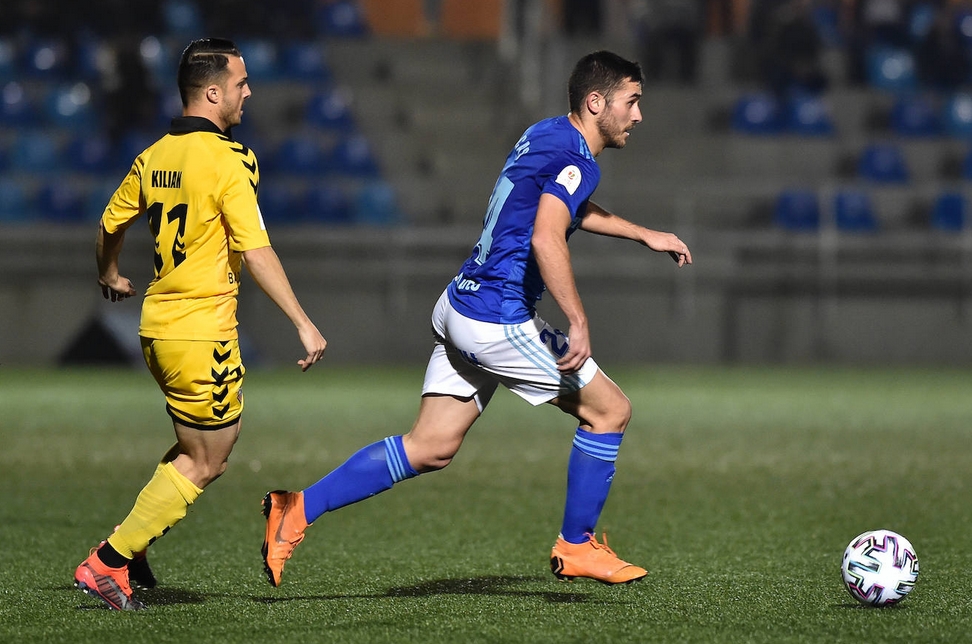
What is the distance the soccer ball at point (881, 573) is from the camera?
4.62 metres

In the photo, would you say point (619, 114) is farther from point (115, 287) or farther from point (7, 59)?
point (7, 59)

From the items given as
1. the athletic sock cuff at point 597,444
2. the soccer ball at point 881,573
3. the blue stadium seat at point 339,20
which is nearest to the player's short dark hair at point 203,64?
the athletic sock cuff at point 597,444

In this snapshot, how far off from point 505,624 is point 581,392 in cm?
86

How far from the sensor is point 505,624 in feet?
14.4

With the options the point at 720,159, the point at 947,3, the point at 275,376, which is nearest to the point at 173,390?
the point at 275,376

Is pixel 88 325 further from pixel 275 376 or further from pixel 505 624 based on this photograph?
pixel 505 624

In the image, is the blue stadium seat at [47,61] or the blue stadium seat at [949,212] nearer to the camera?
the blue stadium seat at [949,212]

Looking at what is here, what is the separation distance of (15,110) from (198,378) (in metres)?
16.0

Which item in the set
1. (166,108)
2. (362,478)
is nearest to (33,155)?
(166,108)

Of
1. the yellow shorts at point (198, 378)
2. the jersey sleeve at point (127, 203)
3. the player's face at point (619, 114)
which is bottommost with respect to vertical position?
the yellow shorts at point (198, 378)

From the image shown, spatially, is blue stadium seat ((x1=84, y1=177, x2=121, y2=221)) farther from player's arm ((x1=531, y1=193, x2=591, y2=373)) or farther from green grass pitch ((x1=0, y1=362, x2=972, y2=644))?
player's arm ((x1=531, y1=193, x2=591, y2=373))

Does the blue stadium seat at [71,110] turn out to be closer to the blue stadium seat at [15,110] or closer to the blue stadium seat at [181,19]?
the blue stadium seat at [15,110]

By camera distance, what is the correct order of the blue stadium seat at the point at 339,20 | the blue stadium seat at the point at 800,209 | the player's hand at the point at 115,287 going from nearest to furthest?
1. the player's hand at the point at 115,287
2. the blue stadium seat at the point at 800,209
3. the blue stadium seat at the point at 339,20

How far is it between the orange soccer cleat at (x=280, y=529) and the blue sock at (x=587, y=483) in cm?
91
